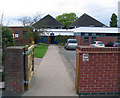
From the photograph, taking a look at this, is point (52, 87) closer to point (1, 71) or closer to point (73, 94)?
point (73, 94)

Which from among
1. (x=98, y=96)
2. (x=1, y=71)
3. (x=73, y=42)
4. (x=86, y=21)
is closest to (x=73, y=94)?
(x=98, y=96)

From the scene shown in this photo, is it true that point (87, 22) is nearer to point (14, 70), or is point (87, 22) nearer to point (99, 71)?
point (99, 71)

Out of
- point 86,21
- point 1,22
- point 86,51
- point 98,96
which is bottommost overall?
point 98,96

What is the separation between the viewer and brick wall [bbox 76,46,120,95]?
5160 mm

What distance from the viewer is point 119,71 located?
529 cm

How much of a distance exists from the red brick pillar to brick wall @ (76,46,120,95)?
6.17ft

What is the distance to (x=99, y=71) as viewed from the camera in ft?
17.1

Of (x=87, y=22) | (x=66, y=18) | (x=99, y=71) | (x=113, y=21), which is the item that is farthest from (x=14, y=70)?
(x=66, y=18)

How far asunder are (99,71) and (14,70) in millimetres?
2731

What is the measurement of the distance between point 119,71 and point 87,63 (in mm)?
1123

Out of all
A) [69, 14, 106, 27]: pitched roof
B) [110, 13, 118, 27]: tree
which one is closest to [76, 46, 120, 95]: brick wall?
[69, 14, 106, 27]: pitched roof

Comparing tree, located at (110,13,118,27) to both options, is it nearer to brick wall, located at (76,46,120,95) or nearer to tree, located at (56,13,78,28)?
tree, located at (56,13,78,28)

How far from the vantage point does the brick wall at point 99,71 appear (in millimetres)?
5160

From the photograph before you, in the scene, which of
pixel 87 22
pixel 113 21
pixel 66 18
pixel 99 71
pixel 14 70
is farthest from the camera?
pixel 66 18
